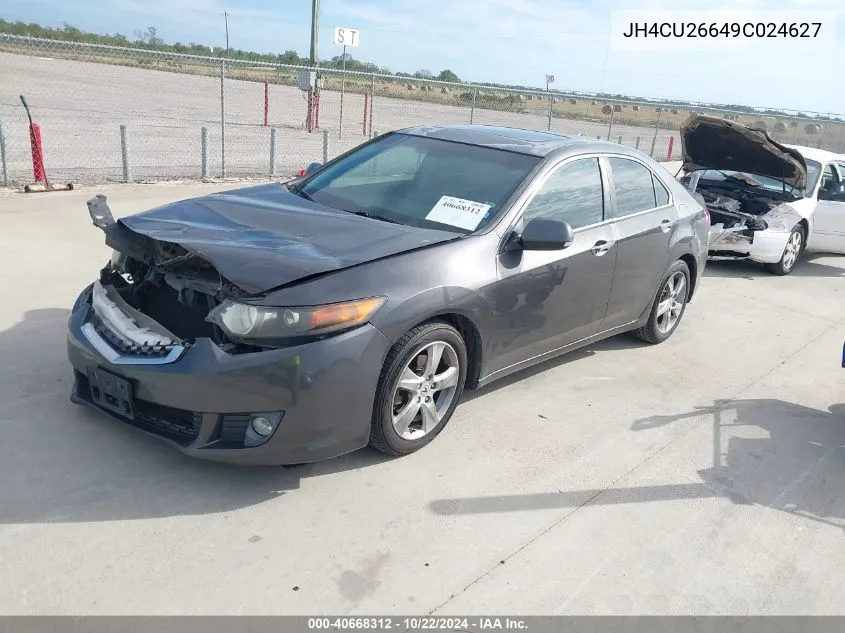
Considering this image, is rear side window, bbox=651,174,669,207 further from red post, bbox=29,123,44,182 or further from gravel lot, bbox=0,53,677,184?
gravel lot, bbox=0,53,677,184

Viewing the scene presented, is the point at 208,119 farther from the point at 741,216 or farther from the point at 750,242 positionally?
the point at 750,242

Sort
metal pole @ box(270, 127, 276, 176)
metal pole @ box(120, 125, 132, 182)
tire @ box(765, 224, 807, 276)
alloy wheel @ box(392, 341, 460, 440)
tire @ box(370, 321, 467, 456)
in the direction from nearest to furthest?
tire @ box(370, 321, 467, 456) → alloy wheel @ box(392, 341, 460, 440) → tire @ box(765, 224, 807, 276) → metal pole @ box(120, 125, 132, 182) → metal pole @ box(270, 127, 276, 176)

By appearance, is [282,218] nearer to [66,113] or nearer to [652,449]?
[652,449]

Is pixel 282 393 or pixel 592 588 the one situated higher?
pixel 282 393

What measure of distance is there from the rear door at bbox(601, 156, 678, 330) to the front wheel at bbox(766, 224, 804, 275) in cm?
388

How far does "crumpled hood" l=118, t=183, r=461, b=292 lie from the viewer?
3391 mm

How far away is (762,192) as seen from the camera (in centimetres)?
925

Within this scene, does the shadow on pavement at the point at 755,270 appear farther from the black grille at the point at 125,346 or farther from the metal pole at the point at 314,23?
the metal pole at the point at 314,23

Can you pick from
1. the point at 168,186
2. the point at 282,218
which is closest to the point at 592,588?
the point at 282,218

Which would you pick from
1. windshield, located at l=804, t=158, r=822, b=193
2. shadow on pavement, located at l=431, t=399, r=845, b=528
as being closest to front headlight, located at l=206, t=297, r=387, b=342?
shadow on pavement, located at l=431, t=399, r=845, b=528

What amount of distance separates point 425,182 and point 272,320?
1.75m

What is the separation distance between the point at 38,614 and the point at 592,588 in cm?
209

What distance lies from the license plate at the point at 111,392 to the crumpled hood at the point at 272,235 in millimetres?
696
